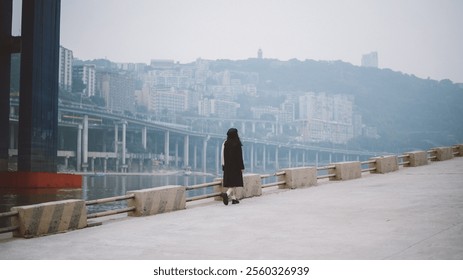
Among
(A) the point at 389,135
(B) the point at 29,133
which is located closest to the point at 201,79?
(A) the point at 389,135

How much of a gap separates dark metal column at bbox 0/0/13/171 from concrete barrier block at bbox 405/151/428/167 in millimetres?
28430

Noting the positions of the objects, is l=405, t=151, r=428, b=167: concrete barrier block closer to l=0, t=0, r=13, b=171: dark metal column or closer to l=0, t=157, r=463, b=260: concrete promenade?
l=0, t=157, r=463, b=260: concrete promenade

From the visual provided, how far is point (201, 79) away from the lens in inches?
7367

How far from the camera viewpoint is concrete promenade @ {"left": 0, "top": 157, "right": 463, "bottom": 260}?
21.1 ft

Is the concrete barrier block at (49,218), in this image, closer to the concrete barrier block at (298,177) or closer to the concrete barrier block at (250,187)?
the concrete barrier block at (250,187)

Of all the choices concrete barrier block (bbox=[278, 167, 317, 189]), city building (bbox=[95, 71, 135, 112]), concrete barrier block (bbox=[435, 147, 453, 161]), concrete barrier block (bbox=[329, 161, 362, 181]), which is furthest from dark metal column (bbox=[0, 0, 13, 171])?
city building (bbox=[95, 71, 135, 112])

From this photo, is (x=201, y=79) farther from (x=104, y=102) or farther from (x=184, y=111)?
(x=104, y=102)

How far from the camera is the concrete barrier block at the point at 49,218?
26.2 feet

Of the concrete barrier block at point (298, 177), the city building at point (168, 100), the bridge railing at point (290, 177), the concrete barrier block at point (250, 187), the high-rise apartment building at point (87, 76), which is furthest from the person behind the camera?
the city building at point (168, 100)

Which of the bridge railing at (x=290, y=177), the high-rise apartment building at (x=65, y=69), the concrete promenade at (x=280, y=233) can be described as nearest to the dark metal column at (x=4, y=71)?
the bridge railing at (x=290, y=177)

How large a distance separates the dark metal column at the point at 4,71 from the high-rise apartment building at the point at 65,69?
287 ft

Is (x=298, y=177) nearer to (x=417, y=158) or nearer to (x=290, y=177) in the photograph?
(x=290, y=177)

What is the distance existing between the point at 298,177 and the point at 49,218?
→ 9.24 m

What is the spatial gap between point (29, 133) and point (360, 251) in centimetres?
3175
